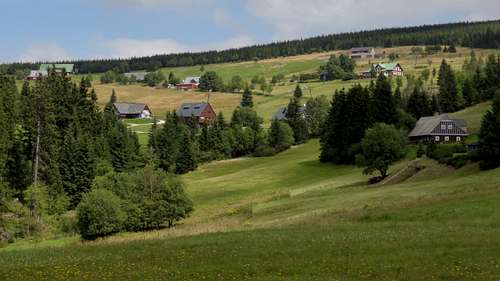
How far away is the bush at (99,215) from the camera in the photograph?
62.5 m

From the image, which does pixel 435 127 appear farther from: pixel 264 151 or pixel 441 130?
pixel 264 151

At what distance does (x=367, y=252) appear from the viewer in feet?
91.7

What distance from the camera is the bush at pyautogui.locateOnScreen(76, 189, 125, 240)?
6250cm

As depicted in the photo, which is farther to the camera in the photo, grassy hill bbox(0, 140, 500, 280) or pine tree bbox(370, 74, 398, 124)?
pine tree bbox(370, 74, 398, 124)

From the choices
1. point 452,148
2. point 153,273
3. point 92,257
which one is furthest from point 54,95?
point 153,273

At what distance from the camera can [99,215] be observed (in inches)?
2458

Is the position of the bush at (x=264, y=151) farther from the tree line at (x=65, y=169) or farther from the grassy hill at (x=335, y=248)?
the grassy hill at (x=335, y=248)

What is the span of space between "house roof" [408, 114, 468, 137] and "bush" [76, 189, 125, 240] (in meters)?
63.6

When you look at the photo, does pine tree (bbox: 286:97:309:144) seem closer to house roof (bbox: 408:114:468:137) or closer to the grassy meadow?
house roof (bbox: 408:114:468:137)

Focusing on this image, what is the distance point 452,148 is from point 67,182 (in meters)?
56.2

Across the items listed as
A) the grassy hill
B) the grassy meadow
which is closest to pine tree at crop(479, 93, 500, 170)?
the grassy meadow

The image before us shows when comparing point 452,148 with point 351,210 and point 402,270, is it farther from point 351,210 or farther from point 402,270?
point 402,270

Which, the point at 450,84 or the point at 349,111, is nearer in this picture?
the point at 349,111

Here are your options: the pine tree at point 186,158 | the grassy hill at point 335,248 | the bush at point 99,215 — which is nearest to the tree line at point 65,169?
the bush at point 99,215
